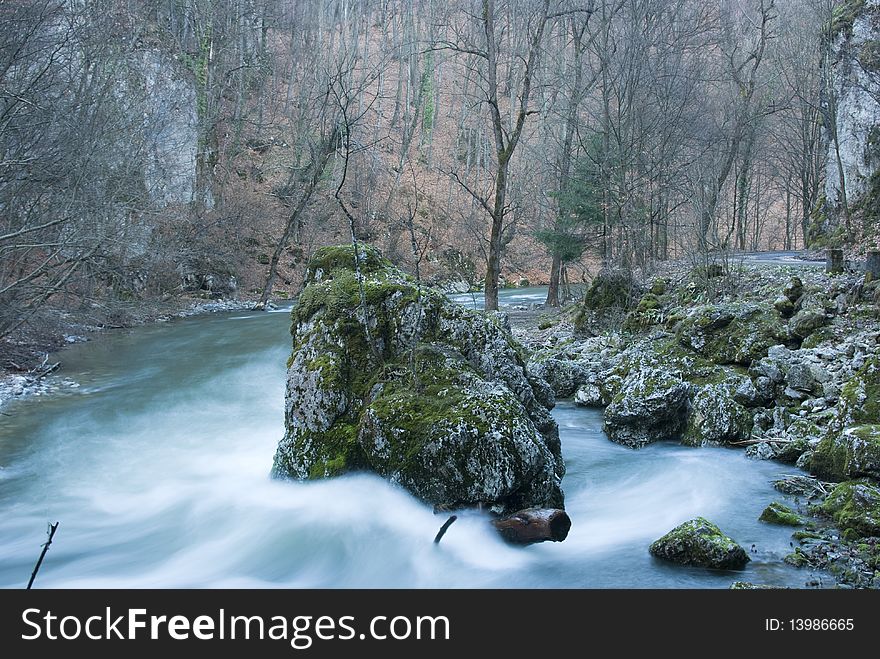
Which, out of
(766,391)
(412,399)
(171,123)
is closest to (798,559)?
(412,399)

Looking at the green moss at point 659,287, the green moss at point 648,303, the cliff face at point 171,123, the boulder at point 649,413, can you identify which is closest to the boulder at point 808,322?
the boulder at point 649,413

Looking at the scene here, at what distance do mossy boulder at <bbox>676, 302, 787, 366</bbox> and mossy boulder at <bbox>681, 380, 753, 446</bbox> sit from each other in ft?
4.20

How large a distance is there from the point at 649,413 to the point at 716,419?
91 cm

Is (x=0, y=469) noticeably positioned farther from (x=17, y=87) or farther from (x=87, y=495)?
(x=17, y=87)

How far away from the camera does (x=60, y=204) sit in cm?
1447

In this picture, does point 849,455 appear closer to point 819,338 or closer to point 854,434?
point 854,434

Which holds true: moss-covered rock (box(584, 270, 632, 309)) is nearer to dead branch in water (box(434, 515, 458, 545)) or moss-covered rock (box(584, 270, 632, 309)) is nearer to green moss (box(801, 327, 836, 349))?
green moss (box(801, 327, 836, 349))

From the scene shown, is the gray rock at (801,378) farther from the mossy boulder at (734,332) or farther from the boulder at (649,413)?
the boulder at (649,413)

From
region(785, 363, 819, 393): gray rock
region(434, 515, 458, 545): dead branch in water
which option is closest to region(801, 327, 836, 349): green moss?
region(785, 363, 819, 393): gray rock

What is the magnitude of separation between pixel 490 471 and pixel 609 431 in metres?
4.41

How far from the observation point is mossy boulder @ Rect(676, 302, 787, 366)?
11.1 m

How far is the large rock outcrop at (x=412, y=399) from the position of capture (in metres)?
6.47

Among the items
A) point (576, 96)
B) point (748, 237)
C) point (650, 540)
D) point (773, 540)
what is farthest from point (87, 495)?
point (748, 237)

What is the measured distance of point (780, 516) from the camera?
6.89 meters
